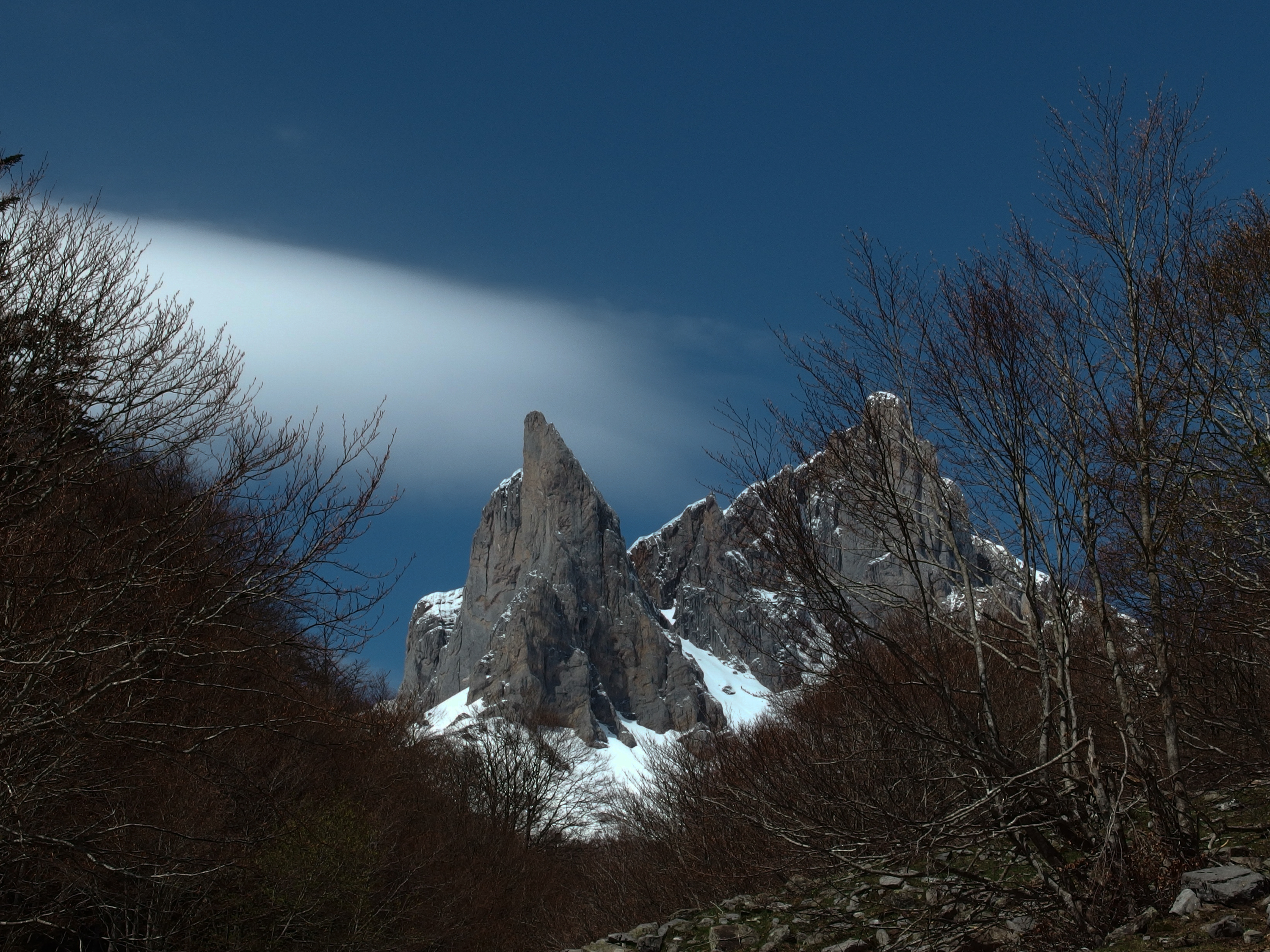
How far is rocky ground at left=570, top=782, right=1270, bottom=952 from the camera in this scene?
5566mm

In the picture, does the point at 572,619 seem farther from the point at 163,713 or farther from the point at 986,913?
the point at 986,913

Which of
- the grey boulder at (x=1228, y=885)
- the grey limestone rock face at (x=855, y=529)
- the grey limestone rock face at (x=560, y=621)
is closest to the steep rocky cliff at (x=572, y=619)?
the grey limestone rock face at (x=560, y=621)

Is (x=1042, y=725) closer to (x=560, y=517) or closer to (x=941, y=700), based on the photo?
(x=941, y=700)

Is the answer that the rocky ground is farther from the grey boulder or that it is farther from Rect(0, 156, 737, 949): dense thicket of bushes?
Rect(0, 156, 737, 949): dense thicket of bushes

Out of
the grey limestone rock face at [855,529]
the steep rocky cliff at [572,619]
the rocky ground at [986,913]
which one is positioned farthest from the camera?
the steep rocky cliff at [572,619]

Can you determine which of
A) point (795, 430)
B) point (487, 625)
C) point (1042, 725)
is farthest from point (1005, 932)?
point (487, 625)

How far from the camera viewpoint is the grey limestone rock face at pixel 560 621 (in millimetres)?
124375

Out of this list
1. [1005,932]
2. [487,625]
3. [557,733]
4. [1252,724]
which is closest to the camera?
[1005,932]

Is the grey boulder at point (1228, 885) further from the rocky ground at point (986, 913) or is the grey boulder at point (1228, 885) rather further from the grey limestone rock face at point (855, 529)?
the grey limestone rock face at point (855, 529)

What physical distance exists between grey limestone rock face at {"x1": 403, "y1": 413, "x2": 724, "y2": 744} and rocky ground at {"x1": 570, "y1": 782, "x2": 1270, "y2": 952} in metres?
111

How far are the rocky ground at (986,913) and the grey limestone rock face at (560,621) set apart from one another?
11069 centimetres

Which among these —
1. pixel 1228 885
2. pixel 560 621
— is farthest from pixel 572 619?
pixel 1228 885

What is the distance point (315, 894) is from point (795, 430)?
14007mm

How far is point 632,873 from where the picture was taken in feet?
75.9
